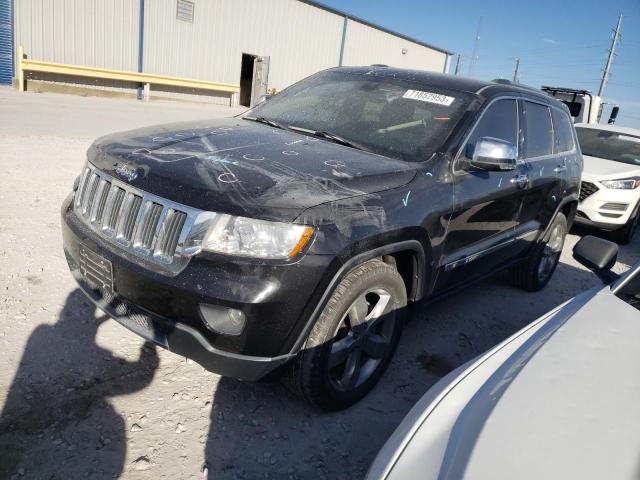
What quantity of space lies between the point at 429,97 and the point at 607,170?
17.8 feet

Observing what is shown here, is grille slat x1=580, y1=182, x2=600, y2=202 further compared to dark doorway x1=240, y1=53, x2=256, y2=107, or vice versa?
dark doorway x1=240, y1=53, x2=256, y2=107

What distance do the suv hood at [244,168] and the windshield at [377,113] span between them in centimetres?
22

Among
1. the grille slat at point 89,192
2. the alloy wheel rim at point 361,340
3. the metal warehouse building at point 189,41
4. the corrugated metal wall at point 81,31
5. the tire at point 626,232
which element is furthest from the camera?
the metal warehouse building at point 189,41

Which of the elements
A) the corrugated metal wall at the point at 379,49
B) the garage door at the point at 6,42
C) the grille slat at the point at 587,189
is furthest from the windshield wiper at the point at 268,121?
the corrugated metal wall at the point at 379,49

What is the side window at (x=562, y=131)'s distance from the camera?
4832 mm

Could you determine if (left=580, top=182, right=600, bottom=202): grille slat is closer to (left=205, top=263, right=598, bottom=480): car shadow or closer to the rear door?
the rear door

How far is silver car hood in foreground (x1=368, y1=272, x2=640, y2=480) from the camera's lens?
1293 millimetres

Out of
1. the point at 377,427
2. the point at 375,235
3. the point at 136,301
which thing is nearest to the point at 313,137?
the point at 375,235

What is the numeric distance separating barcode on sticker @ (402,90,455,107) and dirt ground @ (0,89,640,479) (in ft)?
4.68

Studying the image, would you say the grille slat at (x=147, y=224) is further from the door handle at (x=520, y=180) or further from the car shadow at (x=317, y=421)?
the door handle at (x=520, y=180)

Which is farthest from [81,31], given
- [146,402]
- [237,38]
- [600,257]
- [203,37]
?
[600,257]

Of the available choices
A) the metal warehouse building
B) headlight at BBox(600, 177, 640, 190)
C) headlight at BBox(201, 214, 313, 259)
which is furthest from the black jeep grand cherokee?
the metal warehouse building

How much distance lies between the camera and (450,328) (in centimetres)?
414

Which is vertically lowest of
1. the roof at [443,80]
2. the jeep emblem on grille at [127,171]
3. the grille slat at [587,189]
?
the grille slat at [587,189]
